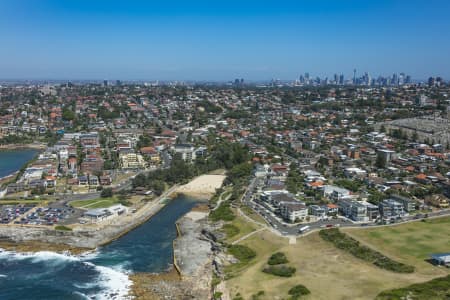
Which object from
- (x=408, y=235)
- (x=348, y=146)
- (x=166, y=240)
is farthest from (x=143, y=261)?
(x=348, y=146)

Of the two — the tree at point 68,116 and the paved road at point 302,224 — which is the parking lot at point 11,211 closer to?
the paved road at point 302,224

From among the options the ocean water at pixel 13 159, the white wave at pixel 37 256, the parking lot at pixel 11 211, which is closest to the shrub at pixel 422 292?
the white wave at pixel 37 256

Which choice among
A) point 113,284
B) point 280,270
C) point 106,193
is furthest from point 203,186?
point 280,270

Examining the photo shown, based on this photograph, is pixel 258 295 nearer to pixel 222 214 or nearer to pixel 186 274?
pixel 186 274

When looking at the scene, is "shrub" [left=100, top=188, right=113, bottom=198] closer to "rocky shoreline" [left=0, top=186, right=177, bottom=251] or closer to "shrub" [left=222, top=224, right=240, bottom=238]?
"rocky shoreline" [left=0, top=186, right=177, bottom=251]

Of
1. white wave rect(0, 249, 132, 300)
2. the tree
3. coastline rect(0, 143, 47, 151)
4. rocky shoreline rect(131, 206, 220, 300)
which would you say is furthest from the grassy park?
the tree

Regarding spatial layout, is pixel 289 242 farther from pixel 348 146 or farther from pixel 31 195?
pixel 348 146

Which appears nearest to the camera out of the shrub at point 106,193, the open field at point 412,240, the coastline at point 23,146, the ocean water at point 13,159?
the open field at point 412,240
